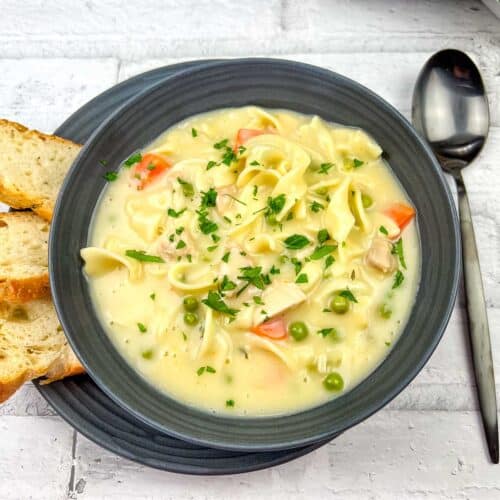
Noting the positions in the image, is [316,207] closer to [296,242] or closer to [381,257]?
[296,242]

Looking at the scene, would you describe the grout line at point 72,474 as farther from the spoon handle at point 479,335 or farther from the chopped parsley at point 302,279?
the spoon handle at point 479,335

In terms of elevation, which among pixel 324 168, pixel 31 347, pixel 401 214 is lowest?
pixel 31 347

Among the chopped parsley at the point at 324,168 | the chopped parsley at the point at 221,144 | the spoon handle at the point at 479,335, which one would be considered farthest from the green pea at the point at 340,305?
the chopped parsley at the point at 221,144

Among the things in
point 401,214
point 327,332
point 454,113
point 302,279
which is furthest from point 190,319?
point 454,113

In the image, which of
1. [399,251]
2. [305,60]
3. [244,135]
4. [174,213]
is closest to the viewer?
[399,251]

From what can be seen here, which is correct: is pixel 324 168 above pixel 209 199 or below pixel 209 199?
above

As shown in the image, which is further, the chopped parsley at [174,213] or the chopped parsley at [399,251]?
the chopped parsley at [174,213]

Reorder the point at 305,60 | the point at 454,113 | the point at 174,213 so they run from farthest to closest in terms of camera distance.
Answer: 1. the point at 305,60
2. the point at 454,113
3. the point at 174,213

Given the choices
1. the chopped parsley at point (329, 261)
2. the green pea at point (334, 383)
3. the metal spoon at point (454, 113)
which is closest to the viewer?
the green pea at point (334, 383)
